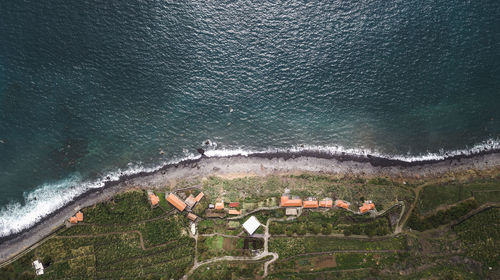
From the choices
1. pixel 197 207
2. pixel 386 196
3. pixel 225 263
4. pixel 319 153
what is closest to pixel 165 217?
pixel 197 207

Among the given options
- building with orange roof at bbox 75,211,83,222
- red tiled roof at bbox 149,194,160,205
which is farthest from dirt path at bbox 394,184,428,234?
building with orange roof at bbox 75,211,83,222

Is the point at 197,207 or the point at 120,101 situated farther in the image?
the point at 120,101

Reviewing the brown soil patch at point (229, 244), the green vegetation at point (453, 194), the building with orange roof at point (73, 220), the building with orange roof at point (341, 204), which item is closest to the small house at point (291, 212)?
the building with orange roof at point (341, 204)

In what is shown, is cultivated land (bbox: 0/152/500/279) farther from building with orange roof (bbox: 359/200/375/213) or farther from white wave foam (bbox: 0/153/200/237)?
white wave foam (bbox: 0/153/200/237)

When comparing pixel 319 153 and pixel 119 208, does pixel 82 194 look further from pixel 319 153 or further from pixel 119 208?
pixel 319 153

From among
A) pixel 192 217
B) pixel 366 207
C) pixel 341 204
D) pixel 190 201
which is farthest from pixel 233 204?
pixel 366 207

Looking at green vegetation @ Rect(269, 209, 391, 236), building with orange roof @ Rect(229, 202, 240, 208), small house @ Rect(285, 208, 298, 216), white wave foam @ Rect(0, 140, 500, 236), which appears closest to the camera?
green vegetation @ Rect(269, 209, 391, 236)
